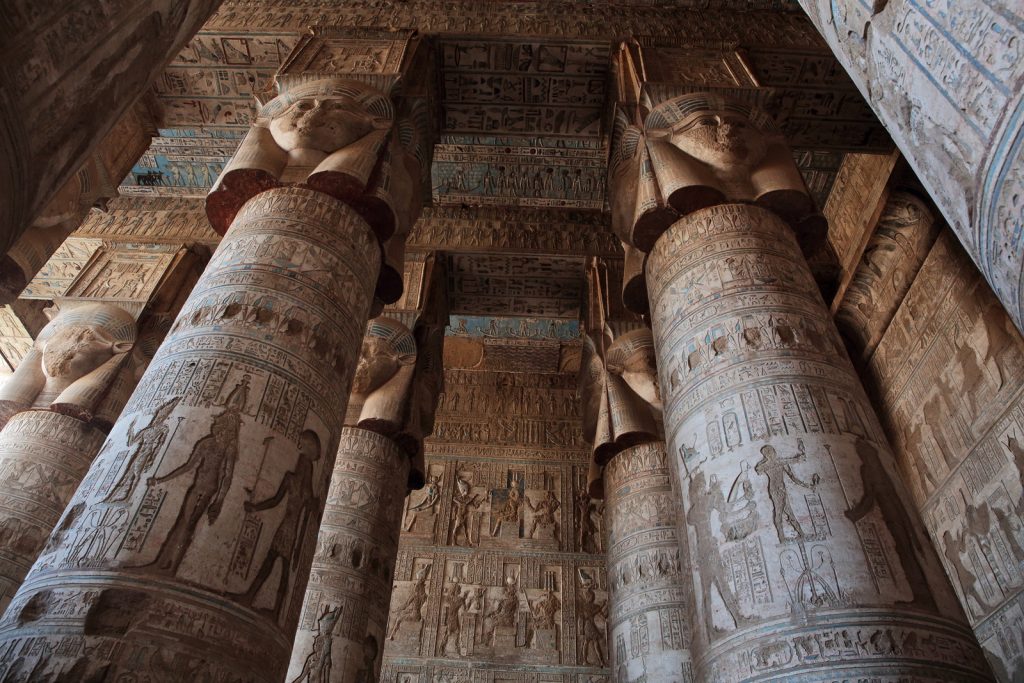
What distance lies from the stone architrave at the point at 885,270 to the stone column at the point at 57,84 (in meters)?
6.02

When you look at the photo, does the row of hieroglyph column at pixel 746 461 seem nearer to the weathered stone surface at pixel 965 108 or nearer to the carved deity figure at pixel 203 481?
the weathered stone surface at pixel 965 108

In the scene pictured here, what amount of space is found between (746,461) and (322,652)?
12.2ft

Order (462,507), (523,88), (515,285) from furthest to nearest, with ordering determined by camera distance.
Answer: (462,507) < (515,285) < (523,88)

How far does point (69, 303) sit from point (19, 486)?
2086 millimetres

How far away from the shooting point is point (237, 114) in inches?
268

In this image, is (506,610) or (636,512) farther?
(506,610)

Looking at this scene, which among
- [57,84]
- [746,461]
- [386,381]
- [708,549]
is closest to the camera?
[57,84]

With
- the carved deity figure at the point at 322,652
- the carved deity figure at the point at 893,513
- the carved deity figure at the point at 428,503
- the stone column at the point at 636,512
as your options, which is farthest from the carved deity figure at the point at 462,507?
the carved deity figure at the point at 893,513

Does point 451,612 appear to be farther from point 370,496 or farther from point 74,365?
point 74,365

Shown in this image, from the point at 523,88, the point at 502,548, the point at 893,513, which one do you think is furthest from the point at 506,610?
the point at 893,513

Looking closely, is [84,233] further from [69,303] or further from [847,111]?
[847,111]

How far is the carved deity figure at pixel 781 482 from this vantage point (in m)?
2.66

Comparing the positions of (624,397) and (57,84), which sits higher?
(624,397)

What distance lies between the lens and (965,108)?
73.5 inches
